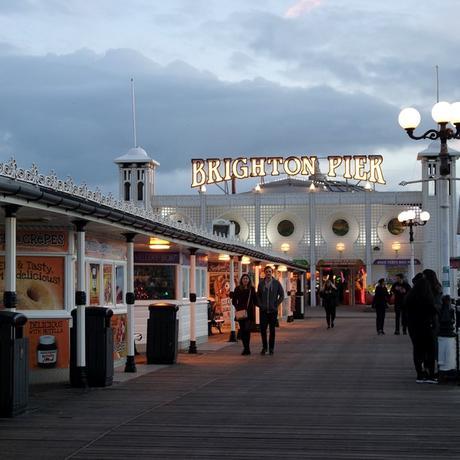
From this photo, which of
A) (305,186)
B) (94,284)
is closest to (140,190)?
(305,186)

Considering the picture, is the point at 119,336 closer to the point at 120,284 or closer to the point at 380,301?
the point at 120,284

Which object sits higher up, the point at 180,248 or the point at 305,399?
the point at 180,248

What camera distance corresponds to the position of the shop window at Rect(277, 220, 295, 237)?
66.4 m

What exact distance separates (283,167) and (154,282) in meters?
46.2

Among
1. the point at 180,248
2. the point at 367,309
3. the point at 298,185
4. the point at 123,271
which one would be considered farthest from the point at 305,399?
the point at 298,185

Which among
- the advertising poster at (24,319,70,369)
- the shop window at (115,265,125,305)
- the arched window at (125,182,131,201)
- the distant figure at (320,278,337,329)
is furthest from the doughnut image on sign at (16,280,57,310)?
the arched window at (125,182,131,201)

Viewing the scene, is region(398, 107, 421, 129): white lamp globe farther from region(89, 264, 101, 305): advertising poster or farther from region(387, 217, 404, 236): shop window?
region(387, 217, 404, 236): shop window

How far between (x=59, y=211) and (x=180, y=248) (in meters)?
9.74

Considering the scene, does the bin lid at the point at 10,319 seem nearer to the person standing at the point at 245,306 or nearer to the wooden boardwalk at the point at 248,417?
the wooden boardwalk at the point at 248,417

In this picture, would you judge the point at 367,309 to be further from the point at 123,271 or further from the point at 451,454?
the point at 451,454

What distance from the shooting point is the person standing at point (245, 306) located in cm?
1934

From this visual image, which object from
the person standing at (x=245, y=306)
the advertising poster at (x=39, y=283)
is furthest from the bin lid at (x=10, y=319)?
the person standing at (x=245, y=306)

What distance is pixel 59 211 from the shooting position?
1186 cm

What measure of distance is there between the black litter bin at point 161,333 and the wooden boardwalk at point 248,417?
0.78 meters
